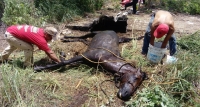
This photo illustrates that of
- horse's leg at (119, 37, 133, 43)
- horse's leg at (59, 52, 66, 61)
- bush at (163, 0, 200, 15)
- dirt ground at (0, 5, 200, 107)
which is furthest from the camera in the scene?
bush at (163, 0, 200, 15)

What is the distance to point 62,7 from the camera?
7734mm

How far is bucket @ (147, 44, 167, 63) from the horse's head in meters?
0.53

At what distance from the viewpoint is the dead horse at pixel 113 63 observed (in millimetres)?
4012

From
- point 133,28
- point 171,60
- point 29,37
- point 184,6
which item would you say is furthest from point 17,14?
point 184,6

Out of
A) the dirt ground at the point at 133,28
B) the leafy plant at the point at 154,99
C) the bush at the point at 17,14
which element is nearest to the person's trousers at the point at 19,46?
the dirt ground at the point at 133,28

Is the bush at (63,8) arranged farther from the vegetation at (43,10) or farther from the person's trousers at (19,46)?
the person's trousers at (19,46)

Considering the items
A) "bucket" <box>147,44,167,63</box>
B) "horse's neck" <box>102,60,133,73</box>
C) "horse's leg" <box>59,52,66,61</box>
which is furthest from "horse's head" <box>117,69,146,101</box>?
"horse's leg" <box>59,52,66,61</box>

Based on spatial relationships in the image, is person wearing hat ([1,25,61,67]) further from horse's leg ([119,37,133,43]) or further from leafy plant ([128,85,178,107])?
horse's leg ([119,37,133,43])

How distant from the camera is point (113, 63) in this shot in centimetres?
464

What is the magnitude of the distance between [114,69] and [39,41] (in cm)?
146

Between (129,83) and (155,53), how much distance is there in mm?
944

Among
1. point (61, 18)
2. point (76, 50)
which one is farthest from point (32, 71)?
point (61, 18)

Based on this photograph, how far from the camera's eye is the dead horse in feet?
13.2

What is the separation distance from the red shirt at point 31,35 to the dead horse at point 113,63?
510mm
